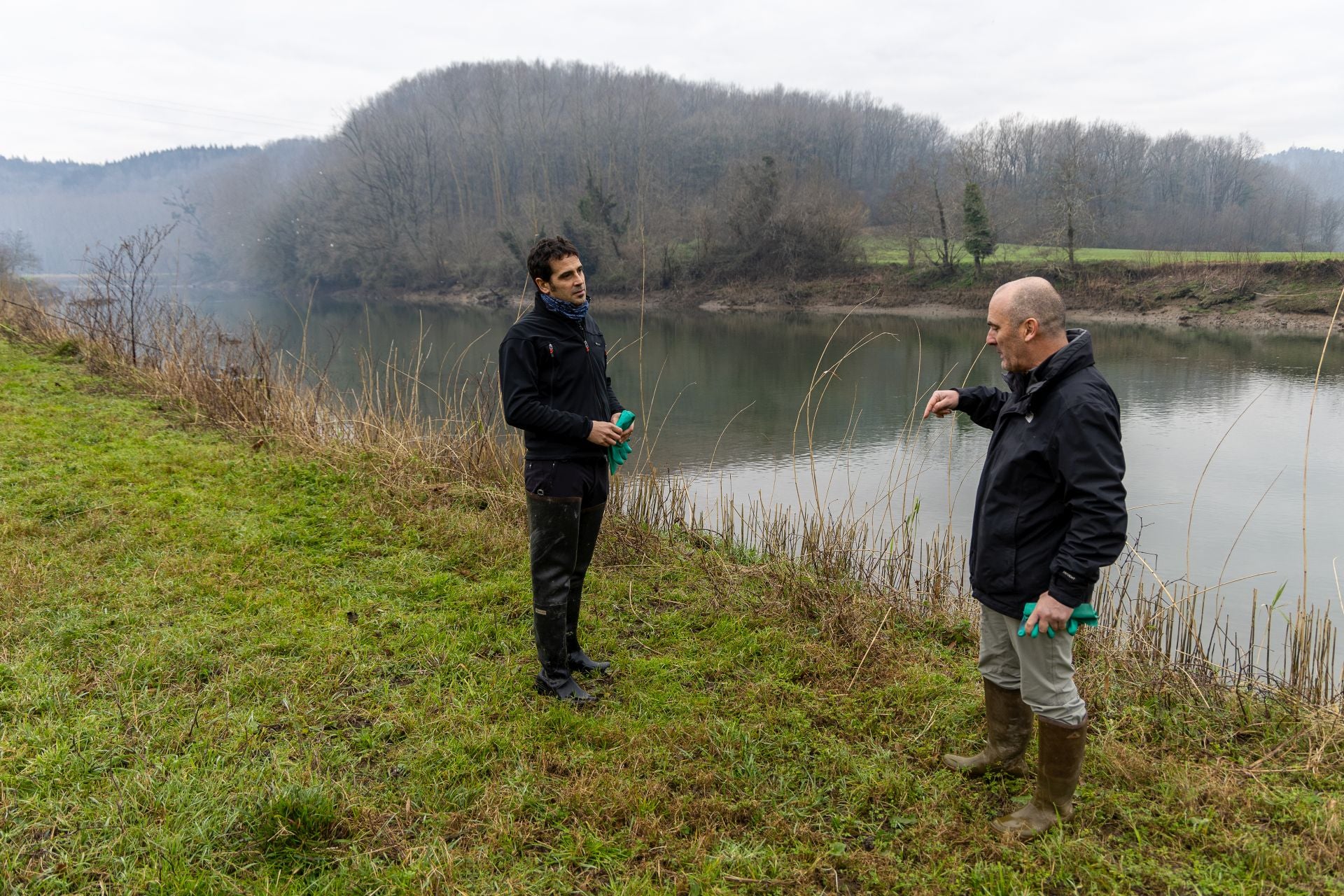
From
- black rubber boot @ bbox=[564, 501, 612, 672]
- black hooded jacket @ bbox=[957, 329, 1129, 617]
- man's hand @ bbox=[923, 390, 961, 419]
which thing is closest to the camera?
black hooded jacket @ bbox=[957, 329, 1129, 617]

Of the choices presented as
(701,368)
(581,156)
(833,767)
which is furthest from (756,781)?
(581,156)

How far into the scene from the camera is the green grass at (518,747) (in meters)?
2.16

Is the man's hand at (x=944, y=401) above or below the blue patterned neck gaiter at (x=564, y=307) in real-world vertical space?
below

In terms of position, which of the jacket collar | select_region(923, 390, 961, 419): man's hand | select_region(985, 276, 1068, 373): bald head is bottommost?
select_region(923, 390, 961, 419): man's hand

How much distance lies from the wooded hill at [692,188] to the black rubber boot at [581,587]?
2486 cm

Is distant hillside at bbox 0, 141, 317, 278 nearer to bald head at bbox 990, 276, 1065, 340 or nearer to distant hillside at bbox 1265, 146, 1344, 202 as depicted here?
bald head at bbox 990, 276, 1065, 340

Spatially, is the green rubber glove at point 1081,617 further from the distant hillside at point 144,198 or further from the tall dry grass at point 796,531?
the distant hillside at point 144,198

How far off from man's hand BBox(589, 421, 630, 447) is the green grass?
3.34 feet

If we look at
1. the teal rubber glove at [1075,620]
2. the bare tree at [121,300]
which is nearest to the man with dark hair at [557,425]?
the teal rubber glove at [1075,620]

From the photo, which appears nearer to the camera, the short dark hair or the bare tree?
the short dark hair

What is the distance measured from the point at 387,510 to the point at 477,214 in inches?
2475

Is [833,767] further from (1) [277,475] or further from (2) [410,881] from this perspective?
(1) [277,475]

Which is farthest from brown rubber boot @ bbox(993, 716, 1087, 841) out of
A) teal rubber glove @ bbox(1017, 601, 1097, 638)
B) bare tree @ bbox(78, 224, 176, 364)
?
bare tree @ bbox(78, 224, 176, 364)

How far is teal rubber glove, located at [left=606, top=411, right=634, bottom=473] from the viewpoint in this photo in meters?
2.96
